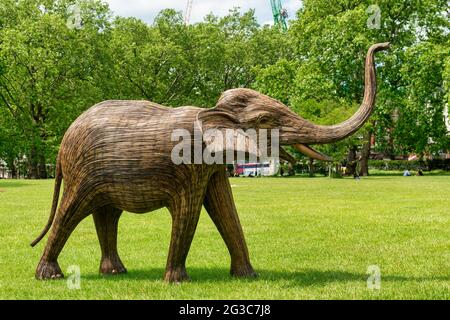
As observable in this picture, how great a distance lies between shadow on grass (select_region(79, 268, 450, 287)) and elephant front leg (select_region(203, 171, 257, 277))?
17 centimetres

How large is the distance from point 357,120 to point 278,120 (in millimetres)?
819

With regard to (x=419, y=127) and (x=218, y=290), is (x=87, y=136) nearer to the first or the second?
(x=218, y=290)

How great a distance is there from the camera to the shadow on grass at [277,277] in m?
6.16

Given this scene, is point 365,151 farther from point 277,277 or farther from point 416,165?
point 277,277

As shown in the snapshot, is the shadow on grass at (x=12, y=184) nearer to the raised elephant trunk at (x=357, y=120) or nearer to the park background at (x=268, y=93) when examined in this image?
the park background at (x=268, y=93)

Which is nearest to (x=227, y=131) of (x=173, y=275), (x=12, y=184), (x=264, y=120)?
(x=264, y=120)

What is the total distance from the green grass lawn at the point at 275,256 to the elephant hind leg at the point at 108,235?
0.69 ft

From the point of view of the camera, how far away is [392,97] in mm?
39375

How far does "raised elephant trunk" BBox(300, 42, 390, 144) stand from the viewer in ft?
18.0

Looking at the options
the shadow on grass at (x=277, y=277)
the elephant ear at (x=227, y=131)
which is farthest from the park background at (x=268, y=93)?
the elephant ear at (x=227, y=131)

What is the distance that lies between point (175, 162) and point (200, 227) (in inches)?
244

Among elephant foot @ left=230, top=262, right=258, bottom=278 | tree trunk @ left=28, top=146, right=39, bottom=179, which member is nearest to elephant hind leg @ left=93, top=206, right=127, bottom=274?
elephant foot @ left=230, top=262, right=258, bottom=278

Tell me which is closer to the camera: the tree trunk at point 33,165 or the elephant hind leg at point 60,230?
the elephant hind leg at point 60,230

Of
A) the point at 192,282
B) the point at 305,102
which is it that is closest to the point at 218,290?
the point at 192,282
